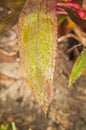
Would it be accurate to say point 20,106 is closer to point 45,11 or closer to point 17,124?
point 17,124

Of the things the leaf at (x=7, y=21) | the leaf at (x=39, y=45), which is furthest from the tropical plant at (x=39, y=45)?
the leaf at (x=7, y=21)

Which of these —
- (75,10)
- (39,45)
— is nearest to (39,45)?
(39,45)

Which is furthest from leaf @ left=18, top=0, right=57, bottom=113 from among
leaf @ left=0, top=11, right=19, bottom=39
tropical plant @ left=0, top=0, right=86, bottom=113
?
leaf @ left=0, top=11, right=19, bottom=39

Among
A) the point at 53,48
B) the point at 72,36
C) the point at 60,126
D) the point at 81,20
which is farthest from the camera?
the point at 72,36

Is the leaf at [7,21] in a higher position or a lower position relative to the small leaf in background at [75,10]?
lower

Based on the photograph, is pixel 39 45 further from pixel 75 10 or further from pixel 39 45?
pixel 75 10

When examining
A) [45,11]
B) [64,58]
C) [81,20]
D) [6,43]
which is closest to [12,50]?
[6,43]

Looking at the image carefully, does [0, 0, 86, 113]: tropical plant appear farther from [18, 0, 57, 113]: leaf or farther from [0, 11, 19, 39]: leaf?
[0, 11, 19, 39]: leaf

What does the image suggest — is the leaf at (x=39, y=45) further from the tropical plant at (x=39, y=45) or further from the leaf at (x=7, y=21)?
the leaf at (x=7, y=21)
